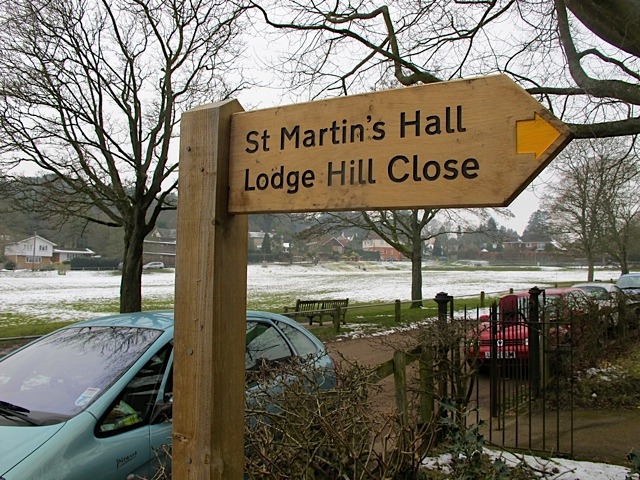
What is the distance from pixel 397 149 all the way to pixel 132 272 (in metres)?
13.7

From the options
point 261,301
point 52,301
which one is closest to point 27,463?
point 261,301

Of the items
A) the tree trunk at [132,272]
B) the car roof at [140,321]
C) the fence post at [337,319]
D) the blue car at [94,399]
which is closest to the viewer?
the blue car at [94,399]

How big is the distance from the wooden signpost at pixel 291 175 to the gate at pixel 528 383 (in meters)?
3.52

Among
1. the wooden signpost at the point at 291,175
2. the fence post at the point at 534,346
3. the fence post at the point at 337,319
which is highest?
the wooden signpost at the point at 291,175

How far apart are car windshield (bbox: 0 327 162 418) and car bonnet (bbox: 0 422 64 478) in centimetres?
16

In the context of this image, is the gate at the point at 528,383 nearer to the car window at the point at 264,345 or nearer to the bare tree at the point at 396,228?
the car window at the point at 264,345

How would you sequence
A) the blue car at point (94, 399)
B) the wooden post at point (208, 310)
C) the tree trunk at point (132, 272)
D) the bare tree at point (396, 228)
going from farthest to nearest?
1. the bare tree at point (396, 228)
2. the tree trunk at point (132, 272)
3. the blue car at point (94, 399)
4. the wooden post at point (208, 310)

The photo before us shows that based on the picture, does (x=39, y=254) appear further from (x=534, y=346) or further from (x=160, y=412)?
(x=160, y=412)

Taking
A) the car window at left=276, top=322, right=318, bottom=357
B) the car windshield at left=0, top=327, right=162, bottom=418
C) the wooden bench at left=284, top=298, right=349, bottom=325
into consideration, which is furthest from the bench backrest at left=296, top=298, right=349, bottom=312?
the car windshield at left=0, top=327, right=162, bottom=418

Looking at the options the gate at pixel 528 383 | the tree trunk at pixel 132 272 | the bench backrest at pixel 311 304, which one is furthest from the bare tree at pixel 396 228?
the gate at pixel 528 383

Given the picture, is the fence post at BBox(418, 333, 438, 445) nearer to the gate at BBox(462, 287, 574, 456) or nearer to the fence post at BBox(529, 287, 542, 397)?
the gate at BBox(462, 287, 574, 456)

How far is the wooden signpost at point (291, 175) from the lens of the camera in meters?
1.60

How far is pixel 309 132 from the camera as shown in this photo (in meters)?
1.90

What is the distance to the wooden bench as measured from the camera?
49.0ft
